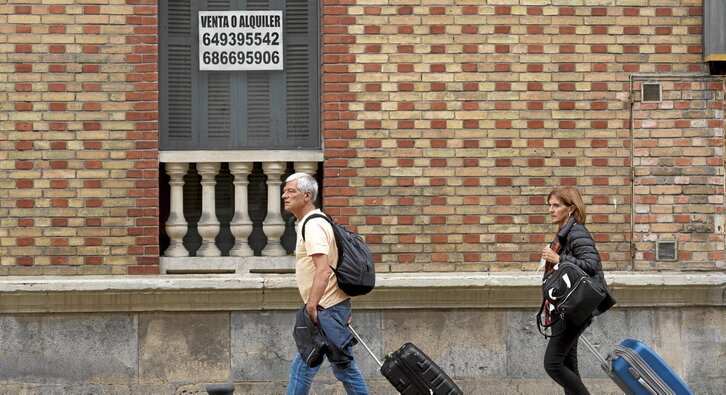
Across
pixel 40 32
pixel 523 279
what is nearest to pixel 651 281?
pixel 523 279

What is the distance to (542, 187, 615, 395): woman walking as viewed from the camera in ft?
27.3

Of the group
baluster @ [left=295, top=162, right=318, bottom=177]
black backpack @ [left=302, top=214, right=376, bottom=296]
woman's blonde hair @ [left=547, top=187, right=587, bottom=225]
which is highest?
baluster @ [left=295, top=162, right=318, bottom=177]

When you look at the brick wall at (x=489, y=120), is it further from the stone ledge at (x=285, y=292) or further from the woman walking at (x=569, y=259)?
the woman walking at (x=569, y=259)

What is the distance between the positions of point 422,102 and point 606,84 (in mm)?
1477

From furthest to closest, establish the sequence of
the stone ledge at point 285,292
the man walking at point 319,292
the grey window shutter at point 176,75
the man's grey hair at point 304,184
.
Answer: the grey window shutter at point 176,75
the stone ledge at point 285,292
the man's grey hair at point 304,184
the man walking at point 319,292

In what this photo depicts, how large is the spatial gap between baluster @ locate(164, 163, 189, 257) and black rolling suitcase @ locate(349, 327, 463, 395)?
106 inches

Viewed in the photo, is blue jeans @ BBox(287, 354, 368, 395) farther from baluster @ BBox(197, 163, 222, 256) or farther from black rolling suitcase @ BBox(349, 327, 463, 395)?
baluster @ BBox(197, 163, 222, 256)

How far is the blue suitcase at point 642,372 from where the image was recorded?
801 cm

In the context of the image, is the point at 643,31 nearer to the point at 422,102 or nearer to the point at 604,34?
the point at 604,34

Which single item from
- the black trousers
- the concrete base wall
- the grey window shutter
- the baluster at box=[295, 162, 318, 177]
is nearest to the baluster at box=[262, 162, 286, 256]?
the baluster at box=[295, 162, 318, 177]

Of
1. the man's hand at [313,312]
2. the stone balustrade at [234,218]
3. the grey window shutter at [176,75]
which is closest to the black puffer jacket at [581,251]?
the man's hand at [313,312]

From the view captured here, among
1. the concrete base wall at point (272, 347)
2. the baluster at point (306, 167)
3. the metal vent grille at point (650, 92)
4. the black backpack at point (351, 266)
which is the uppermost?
the metal vent grille at point (650, 92)

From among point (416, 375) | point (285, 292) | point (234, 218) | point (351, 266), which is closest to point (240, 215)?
point (234, 218)

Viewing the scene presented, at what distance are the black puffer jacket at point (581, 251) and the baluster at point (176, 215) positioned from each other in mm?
3240
